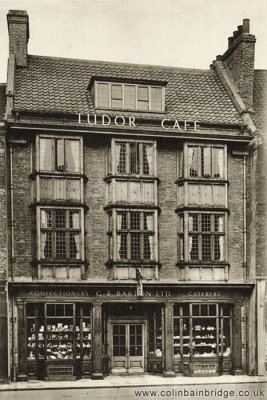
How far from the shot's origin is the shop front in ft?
67.3

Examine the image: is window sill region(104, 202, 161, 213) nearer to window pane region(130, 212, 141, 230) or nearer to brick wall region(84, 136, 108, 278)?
window pane region(130, 212, 141, 230)

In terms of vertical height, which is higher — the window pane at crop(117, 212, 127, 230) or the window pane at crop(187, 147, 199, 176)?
the window pane at crop(187, 147, 199, 176)

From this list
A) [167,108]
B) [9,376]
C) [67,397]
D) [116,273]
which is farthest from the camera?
[167,108]

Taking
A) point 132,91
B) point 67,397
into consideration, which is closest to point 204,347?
point 67,397

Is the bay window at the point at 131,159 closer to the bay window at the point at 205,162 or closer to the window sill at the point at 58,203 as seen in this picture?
the bay window at the point at 205,162

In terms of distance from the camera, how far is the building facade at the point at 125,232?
20641mm

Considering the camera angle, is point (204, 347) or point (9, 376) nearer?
point (9, 376)

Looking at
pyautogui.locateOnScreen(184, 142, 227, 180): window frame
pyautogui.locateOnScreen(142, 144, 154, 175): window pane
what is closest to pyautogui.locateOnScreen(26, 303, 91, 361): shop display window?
pyautogui.locateOnScreen(142, 144, 154, 175): window pane

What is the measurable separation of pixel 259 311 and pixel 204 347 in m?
2.23

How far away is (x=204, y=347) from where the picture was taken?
21.6 meters

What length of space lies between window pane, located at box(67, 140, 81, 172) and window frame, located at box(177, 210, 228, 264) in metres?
3.92

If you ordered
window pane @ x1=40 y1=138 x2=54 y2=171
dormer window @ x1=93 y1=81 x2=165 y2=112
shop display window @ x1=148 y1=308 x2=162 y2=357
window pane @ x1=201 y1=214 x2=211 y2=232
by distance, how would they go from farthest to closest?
dormer window @ x1=93 y1=81 x2=165 y2=112, window pane @ x1=201 y1=214 x2=211 y2=232, shop display window @ x1=148 y1=308 x2=162 y2=357, window pane @ x1=40 y1=138 x2=54 y2=171

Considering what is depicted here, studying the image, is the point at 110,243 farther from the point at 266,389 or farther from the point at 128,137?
the point at 266,389

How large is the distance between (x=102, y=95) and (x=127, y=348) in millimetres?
8689
